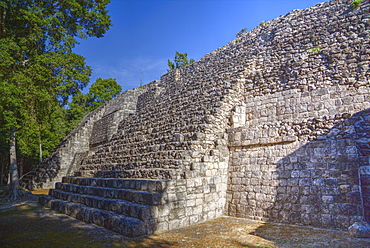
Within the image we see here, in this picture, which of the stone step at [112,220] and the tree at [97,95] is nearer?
the stone step at [112,220]

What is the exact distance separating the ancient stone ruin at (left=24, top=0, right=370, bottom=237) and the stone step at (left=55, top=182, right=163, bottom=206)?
0.09ft

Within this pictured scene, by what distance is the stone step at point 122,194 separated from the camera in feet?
16.5

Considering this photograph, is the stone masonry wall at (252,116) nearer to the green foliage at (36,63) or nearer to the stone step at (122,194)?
the stone step at (122,194)

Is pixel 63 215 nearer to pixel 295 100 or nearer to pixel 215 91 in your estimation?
pixel 215 91

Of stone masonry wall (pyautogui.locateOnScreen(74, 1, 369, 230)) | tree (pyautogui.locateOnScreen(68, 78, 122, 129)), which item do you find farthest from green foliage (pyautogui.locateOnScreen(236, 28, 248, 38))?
tree (pyautogui.locateOnScreen(68, 78, 122, 129))

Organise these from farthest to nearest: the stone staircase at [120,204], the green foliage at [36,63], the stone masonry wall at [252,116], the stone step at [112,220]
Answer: the green foliage at [36,63], the stone masonry wall at [252,116], the stone staircase at [120,204], the stone step at [112,220]

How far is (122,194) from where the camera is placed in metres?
5.82

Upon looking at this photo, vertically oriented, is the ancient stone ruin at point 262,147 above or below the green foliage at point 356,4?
below

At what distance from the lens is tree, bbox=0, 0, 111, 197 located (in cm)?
923

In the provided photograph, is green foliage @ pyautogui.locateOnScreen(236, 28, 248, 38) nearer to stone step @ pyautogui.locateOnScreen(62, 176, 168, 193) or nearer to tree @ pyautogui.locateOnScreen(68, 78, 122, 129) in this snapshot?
stone step @ pyautogui.locateOnScreen(62, 176, 168, 193)

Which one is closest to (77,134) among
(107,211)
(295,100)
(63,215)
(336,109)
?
(63,215)

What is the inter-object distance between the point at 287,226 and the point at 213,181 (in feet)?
6.41

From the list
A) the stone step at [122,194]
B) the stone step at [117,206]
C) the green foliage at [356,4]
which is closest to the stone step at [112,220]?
the stone step at [117,206]

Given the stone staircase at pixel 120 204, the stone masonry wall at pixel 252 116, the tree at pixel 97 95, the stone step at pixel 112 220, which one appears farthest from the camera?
the tree at pixel 97 95
